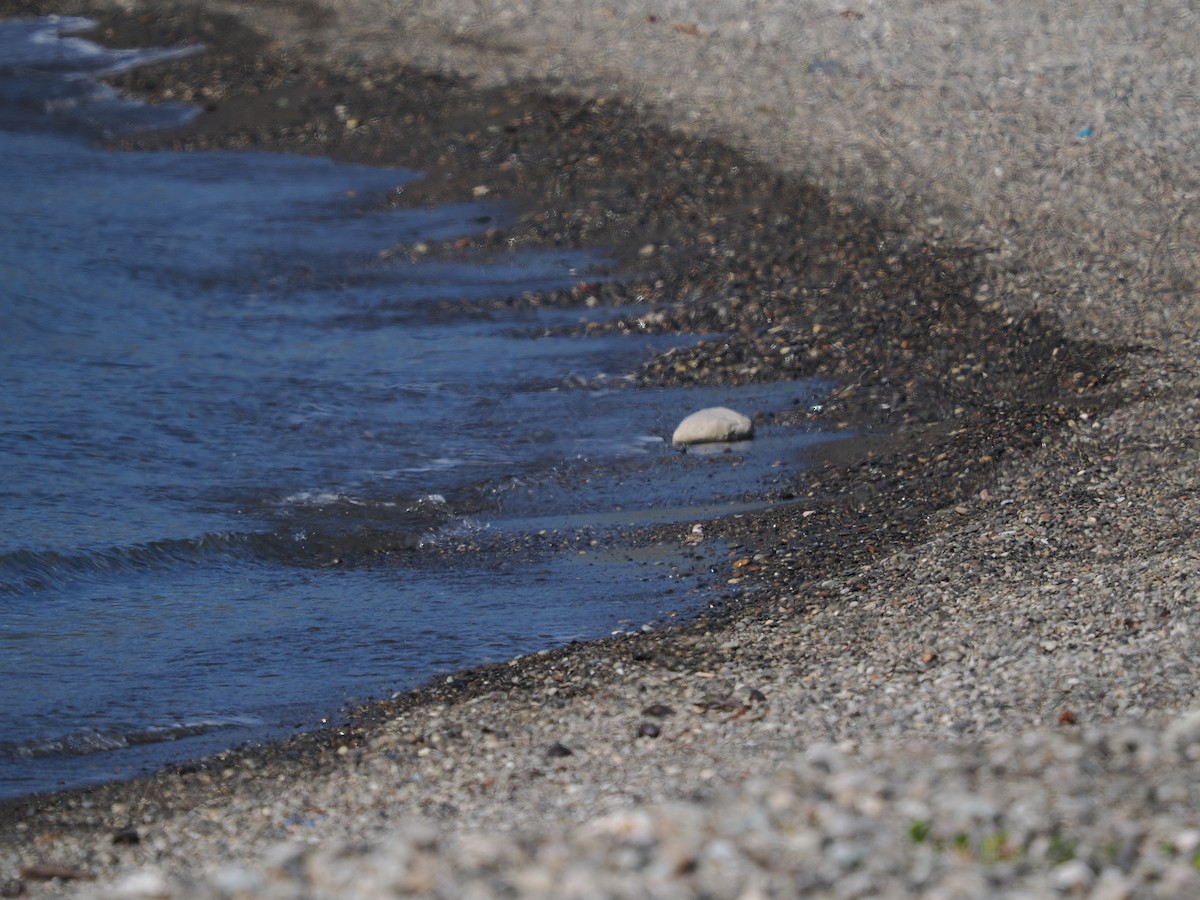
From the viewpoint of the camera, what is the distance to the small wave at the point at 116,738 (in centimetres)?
607

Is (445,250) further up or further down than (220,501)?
further up

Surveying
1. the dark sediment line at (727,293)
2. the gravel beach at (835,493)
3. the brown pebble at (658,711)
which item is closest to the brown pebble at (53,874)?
the gravel beach at (835,493)

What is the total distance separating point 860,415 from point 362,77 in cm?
966

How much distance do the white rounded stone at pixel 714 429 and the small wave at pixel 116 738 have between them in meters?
3.80

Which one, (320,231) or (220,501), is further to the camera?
(320,231)

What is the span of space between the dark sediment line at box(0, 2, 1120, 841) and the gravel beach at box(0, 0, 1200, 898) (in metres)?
0.04

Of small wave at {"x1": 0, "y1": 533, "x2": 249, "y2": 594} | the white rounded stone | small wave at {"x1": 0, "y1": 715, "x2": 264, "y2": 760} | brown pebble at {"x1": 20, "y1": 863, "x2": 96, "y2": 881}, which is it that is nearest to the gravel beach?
brown pebble at {"x1": 20, "y1": 863, "x2": 96, "y2": 881}

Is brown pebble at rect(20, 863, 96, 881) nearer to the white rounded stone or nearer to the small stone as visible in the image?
the small stone

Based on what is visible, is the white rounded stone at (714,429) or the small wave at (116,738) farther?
the white rounded stone at (714,429)

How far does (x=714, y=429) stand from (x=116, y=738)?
432 cm

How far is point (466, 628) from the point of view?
7.14 metres

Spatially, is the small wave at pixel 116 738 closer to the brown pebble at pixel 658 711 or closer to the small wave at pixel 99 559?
the brown pebble at pixel 658 711

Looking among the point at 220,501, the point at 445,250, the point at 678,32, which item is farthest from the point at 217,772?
the point at 678,32

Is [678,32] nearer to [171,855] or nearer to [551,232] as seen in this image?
[551,232]
